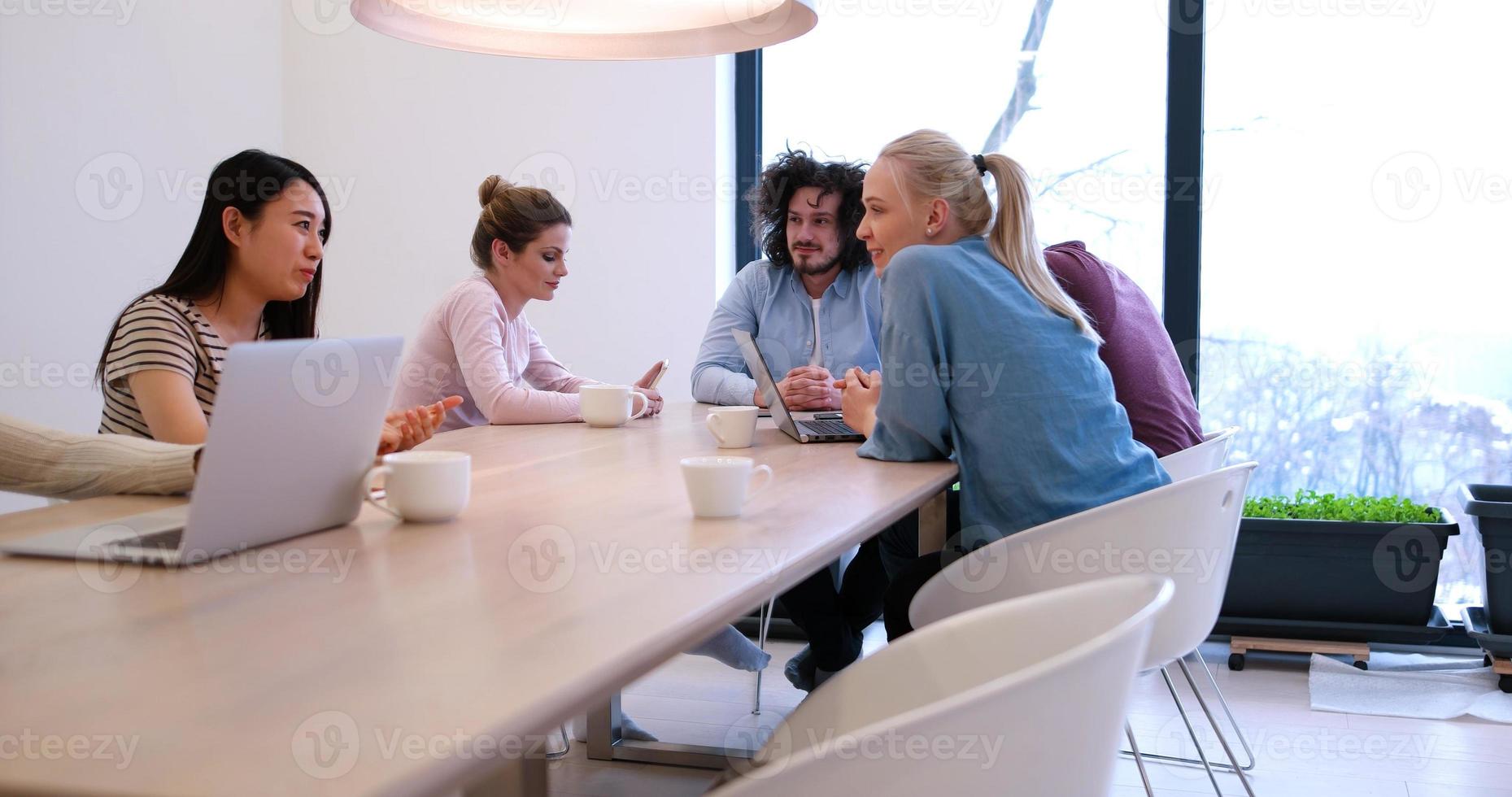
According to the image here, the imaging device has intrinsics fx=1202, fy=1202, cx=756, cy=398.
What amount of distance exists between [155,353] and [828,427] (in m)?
1.15

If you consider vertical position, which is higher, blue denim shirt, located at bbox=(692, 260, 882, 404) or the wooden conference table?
blue denim shirt, located at bbox=(692, 260, 882, 404)

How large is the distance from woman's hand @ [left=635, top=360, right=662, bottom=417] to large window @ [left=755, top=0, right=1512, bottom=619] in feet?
4.50

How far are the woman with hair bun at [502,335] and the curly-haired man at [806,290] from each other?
38cm

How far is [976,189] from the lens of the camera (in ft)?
6.92

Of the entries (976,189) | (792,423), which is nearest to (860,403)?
(792,423)

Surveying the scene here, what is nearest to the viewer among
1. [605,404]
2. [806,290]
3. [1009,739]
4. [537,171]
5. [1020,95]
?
[1009,739]

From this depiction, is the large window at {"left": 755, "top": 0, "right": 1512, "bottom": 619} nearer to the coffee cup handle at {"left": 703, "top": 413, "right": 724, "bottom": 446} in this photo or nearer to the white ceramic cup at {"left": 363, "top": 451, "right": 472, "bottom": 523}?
the coffee cup handle at {"left": 703, "top": 413, "right": 724, "bottom": 446}

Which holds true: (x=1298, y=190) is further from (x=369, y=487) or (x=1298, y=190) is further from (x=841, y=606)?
(x=369, y=487)

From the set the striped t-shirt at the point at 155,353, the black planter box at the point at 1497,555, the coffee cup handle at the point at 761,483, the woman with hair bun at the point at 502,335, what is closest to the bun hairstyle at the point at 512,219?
the woman with hair bun at the point at 502,335

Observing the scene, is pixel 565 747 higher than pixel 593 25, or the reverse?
pixel 593 25

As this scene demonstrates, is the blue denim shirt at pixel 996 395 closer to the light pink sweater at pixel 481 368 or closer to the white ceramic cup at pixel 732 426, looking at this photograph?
the white ceramic cup at pixel 732 426

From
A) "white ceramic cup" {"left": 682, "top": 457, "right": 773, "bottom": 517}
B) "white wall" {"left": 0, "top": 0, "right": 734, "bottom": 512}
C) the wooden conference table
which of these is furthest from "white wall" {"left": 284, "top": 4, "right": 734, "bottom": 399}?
"white ceramic cup" {"left": 682, "top": 457, "right": 773, "bottom": 517}

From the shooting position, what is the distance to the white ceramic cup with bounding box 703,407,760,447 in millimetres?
1986

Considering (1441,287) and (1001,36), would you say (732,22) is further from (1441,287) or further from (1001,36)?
(1441,287)
